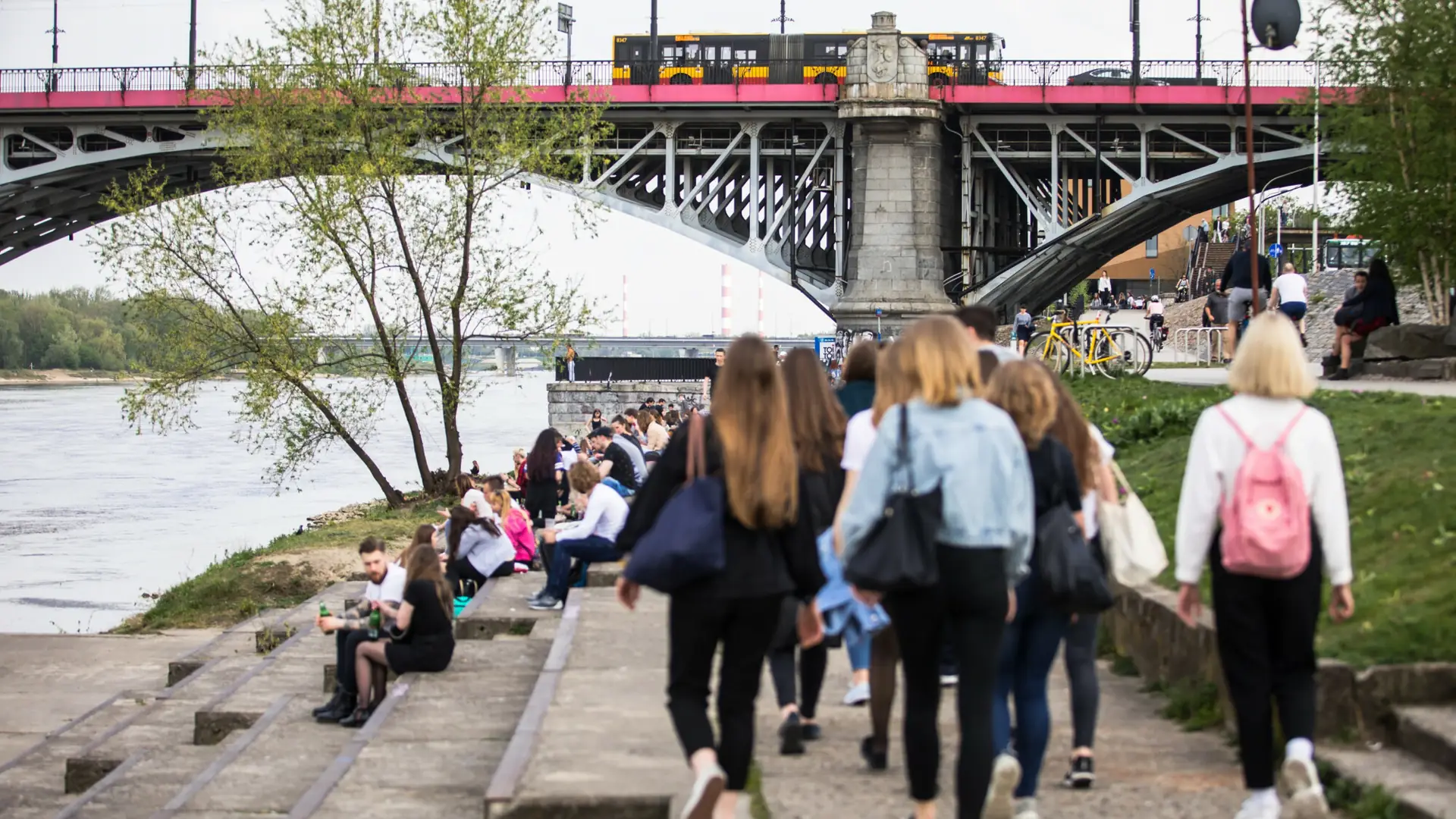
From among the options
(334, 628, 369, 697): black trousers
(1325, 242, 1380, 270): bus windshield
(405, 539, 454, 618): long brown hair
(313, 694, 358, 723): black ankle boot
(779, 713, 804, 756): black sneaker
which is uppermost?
(1325, 242, 1380, 270): bus windshield

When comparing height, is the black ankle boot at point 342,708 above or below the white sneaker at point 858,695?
below

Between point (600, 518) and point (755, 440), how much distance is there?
284 inches

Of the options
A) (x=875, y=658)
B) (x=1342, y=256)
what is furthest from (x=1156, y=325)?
(x=875, y=658)

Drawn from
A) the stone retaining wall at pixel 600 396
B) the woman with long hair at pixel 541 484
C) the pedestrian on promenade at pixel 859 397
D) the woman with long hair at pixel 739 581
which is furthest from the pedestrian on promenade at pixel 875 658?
the stone retaining wall at pixel 600 396

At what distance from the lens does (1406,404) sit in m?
12.3

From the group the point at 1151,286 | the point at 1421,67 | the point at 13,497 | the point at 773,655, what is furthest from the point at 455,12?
the point at 1151,286

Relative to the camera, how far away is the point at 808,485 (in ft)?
20.3

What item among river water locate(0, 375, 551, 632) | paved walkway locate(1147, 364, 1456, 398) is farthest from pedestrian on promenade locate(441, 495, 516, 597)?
river water locate(0, 375, 551, 632)

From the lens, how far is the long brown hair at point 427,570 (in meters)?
10.6

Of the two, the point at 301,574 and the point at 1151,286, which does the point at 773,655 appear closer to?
the point at 301,574

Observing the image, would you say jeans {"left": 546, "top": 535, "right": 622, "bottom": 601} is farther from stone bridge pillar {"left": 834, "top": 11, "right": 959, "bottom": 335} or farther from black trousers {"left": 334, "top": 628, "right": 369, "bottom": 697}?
stone bridge pillar {"left": 834, "top": 11, "right": 959, "bottom": 335}

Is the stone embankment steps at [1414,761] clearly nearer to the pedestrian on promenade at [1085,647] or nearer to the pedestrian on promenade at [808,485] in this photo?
the pedestrian on promenade at [1085,647]

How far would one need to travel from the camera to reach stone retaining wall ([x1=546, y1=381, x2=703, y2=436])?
2024 inches

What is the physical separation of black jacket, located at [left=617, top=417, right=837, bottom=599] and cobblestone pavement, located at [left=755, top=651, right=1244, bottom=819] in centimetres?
→ 88
